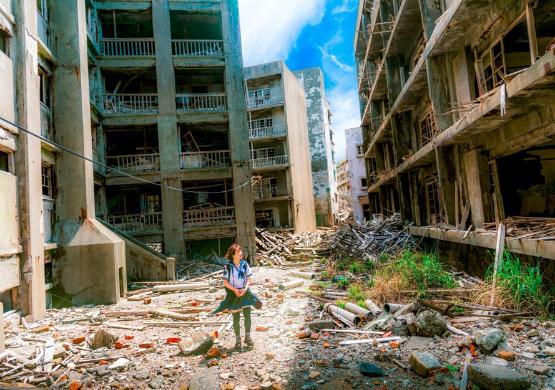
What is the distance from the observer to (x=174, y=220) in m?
17.9

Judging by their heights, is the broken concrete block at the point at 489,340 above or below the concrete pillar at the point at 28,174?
below

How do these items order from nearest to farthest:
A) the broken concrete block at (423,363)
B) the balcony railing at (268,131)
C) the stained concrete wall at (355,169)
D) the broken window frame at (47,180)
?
the broken concrete block at (423,363) < the broken window frame at (47,180) < the balcony railing at (268,131) < the stained concrete wall at (355,169)

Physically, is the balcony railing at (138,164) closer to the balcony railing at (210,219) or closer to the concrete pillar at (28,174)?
the balcony railing at (210,219)

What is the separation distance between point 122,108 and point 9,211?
11685 millimetres

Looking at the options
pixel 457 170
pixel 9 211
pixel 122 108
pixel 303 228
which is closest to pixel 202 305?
pixel 9 211

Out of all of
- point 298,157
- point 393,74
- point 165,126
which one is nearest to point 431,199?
point 393,74

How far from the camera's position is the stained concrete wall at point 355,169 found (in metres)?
37.0

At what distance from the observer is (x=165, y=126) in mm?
18422

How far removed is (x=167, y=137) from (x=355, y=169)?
2424 centimetres

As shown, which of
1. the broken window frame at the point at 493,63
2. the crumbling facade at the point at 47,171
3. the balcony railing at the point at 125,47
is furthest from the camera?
the balcony railing at the point at 125,47

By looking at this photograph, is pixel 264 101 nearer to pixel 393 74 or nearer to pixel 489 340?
pixel 393 74

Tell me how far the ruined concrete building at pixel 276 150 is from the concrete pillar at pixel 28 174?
21991 millimetres

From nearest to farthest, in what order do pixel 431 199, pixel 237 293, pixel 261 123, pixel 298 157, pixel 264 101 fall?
pixel 237 293 < pixel 431 199 < pixel 264 101 < pixel 298 157 < pixel 261 123

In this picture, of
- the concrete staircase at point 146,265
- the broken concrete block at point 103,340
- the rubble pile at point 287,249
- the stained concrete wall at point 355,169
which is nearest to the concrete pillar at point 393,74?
the rubble pile at point 287,249
